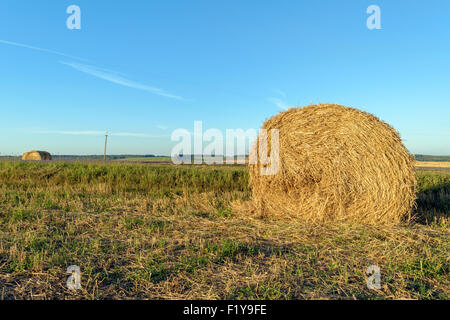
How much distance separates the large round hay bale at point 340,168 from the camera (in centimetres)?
629

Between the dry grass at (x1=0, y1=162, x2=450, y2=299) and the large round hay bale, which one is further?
the large round hay bale

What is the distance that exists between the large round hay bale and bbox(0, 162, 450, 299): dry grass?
0.50 meters

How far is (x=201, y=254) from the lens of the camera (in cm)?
431

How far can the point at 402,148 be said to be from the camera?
20.9 ft

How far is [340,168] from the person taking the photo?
6.57 metres

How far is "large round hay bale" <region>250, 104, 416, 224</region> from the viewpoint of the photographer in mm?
6293

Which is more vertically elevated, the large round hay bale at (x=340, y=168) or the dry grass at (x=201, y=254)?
the large round hay bale at (x=340, y=168)

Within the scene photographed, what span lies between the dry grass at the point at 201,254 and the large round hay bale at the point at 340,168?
1.63ft

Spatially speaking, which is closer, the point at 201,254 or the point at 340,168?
the point at 201,254

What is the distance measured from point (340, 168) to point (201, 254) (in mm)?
3626

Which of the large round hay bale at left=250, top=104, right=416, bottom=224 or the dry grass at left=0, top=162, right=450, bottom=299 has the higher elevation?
the large round hay bale at left=250, top=104, right=416, bottom=224

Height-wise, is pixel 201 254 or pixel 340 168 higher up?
pixel 340 168
